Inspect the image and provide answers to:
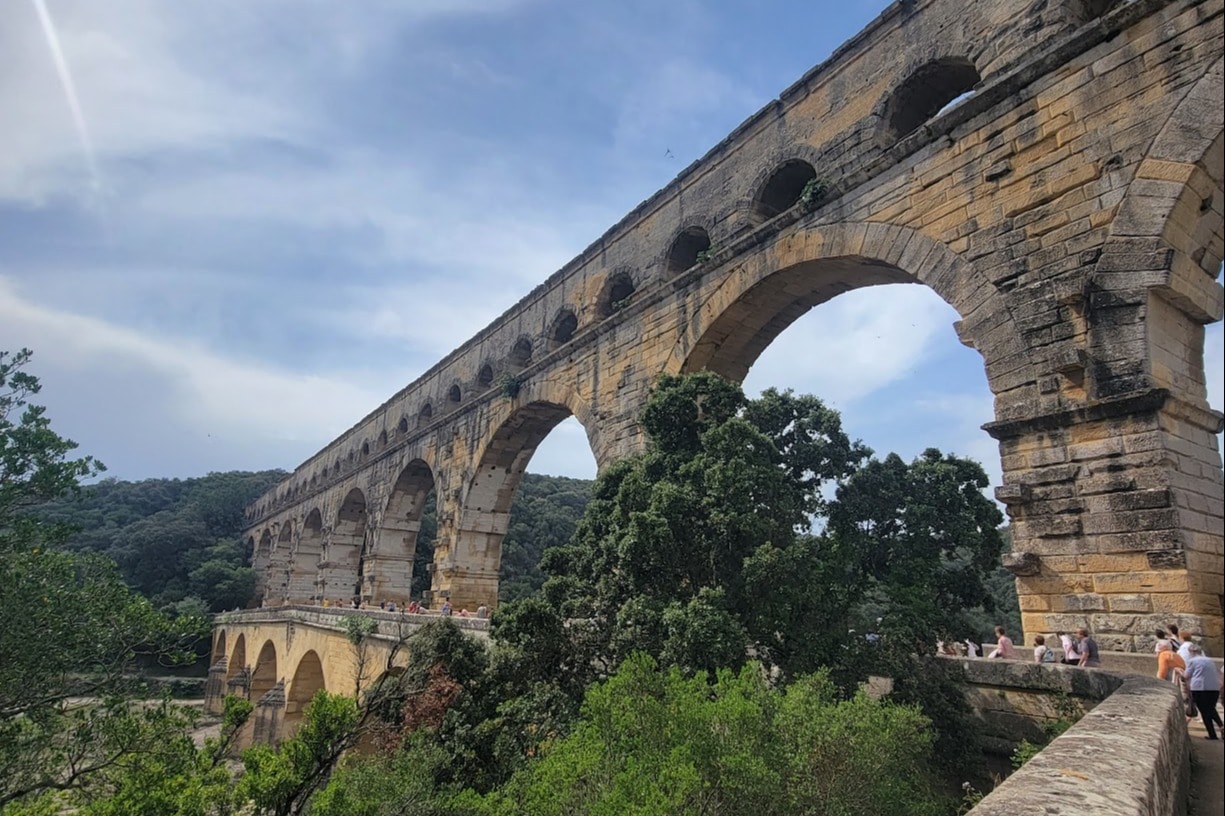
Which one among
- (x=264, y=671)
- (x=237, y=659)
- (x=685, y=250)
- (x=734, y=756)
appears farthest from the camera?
(x=237, y=659)

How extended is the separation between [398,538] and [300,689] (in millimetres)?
4423

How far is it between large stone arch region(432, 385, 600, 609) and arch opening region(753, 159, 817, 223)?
6296 millimetres

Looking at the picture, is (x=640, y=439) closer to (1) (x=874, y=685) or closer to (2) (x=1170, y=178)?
(1) (x=874, y=685)

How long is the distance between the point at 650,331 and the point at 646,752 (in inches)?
303

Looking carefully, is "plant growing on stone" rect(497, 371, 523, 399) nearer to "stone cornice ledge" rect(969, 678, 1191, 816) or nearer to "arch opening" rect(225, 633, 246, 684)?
"stone cornice ledge" rect(969, 678, 1191, 816)

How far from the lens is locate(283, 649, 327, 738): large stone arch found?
17.1 metres

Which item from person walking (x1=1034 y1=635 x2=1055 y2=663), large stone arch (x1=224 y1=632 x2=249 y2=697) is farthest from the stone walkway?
large stone arch (x1=224 y1=632 x2=249 y2=697)

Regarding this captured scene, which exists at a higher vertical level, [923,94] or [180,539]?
[923,94]

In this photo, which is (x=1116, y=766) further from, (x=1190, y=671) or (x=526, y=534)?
(x=526, y=534)

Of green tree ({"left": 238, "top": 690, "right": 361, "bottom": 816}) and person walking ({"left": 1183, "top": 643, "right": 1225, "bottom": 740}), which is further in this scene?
green tree ({"left": 238, "top": 690, "right": 361, "bottom": 816})

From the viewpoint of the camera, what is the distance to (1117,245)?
5273 millimetres

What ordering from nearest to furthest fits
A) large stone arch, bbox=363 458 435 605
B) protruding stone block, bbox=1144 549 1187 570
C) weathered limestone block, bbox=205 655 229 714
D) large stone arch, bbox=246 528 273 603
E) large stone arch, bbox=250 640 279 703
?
protruding stone block, bbox=1144 549 1187 570
large stone arch, bbox=363 458 435 605
large stone arch, bbox=250 640 279 703
weathered limestone block, bbox=205 655 229 714
large stone arch, bbox=246 528 273 603

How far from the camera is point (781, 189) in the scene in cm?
1006

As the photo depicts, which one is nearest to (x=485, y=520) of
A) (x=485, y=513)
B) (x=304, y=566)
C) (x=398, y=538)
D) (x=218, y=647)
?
(x=485, y=513)
